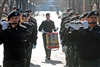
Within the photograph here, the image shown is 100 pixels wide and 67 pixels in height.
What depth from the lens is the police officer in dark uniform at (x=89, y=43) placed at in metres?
6.18

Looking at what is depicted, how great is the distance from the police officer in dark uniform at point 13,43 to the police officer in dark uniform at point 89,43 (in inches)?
42.8

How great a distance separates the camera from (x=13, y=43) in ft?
20.2

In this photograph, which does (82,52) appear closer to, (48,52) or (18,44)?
(18,44)

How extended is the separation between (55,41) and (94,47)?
817 cm

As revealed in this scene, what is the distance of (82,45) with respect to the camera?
6.24 meters

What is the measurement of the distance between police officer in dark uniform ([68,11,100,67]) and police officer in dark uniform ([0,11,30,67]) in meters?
1.09

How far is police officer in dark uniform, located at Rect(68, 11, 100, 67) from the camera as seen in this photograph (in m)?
6.18

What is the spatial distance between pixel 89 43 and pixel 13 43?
1.41 metres

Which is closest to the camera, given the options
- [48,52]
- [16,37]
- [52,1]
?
[16,37]

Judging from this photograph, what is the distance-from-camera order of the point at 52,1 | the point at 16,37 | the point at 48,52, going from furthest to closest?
1. the point at 52,1
2. the point at 48,52
3. the point at 16,37

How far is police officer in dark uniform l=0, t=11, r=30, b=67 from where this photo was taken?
6.15 m

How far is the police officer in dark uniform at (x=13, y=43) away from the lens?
6148 mm

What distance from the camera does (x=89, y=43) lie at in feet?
20.2

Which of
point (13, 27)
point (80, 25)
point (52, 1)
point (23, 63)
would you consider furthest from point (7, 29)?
point (52, 1)
